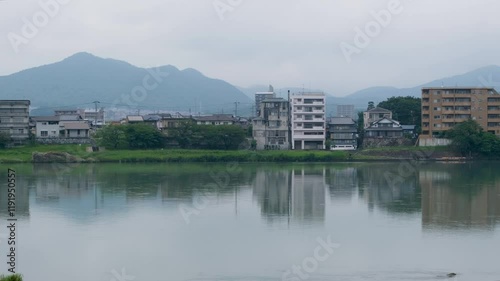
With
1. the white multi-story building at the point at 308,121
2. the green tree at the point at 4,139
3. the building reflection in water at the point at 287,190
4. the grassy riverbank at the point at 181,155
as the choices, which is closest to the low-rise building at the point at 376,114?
the white multi-story building at the point at 308,121

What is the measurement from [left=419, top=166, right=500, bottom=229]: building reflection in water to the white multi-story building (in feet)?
29.8

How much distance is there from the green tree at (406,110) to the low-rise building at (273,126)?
5967 mm

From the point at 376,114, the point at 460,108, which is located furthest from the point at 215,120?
the point at 460,108

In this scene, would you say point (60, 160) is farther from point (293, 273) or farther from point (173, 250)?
point (293, 273)

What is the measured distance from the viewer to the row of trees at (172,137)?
87.2 feet

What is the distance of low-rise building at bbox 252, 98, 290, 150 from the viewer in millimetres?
28875

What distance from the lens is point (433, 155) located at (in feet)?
86.4

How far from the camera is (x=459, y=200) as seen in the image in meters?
14.5

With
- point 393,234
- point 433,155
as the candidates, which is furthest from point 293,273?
point 433,155

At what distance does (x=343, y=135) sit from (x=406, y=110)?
15.8ft

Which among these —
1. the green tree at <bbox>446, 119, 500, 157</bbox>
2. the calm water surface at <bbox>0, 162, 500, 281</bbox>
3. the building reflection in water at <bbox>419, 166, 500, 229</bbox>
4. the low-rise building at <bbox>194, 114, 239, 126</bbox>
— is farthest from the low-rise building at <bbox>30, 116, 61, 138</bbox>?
the green tree at <bbox>446, 119, 500, 157</bbox>

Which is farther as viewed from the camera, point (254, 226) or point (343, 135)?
point (343, 135)

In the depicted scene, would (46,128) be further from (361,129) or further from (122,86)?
(122,86)

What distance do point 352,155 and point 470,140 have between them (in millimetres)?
4514
